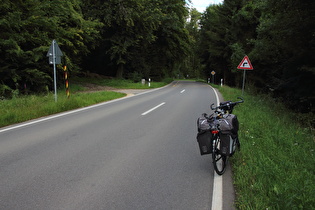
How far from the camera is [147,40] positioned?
2905cm

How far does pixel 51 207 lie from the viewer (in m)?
2.91

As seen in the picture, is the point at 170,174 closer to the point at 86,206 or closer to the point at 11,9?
the point at 86,206

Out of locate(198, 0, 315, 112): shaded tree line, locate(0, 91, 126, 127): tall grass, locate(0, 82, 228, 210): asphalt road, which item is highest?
locate(198, 0, 315, 112): shaded tree line

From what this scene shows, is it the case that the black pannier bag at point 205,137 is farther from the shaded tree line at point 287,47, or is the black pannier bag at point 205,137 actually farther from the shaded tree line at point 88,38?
the shaded tree line at point 88,38

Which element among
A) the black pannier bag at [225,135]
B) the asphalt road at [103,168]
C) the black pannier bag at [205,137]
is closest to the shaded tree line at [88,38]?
the asphalt road at [103,168]

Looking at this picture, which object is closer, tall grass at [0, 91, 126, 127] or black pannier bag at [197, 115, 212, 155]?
black pannier bag at [197, 115, 212, 155]

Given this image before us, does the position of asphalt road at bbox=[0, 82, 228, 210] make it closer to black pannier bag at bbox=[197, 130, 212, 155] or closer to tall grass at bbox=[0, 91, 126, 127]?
black pannier bag at bbox=[197, 130, 212, 155]

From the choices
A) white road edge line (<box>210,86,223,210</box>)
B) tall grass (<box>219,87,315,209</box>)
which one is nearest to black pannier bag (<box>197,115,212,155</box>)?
white road edge line (<box>210,86,223,210</box>)

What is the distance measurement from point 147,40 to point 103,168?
86.4 ft

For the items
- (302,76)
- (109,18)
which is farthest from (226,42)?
(302,76)

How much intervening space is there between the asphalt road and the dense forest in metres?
7.57

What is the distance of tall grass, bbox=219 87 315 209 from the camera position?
9.37 feet

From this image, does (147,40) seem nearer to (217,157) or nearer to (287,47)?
(287,47)

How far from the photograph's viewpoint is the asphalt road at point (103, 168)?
310 cm
